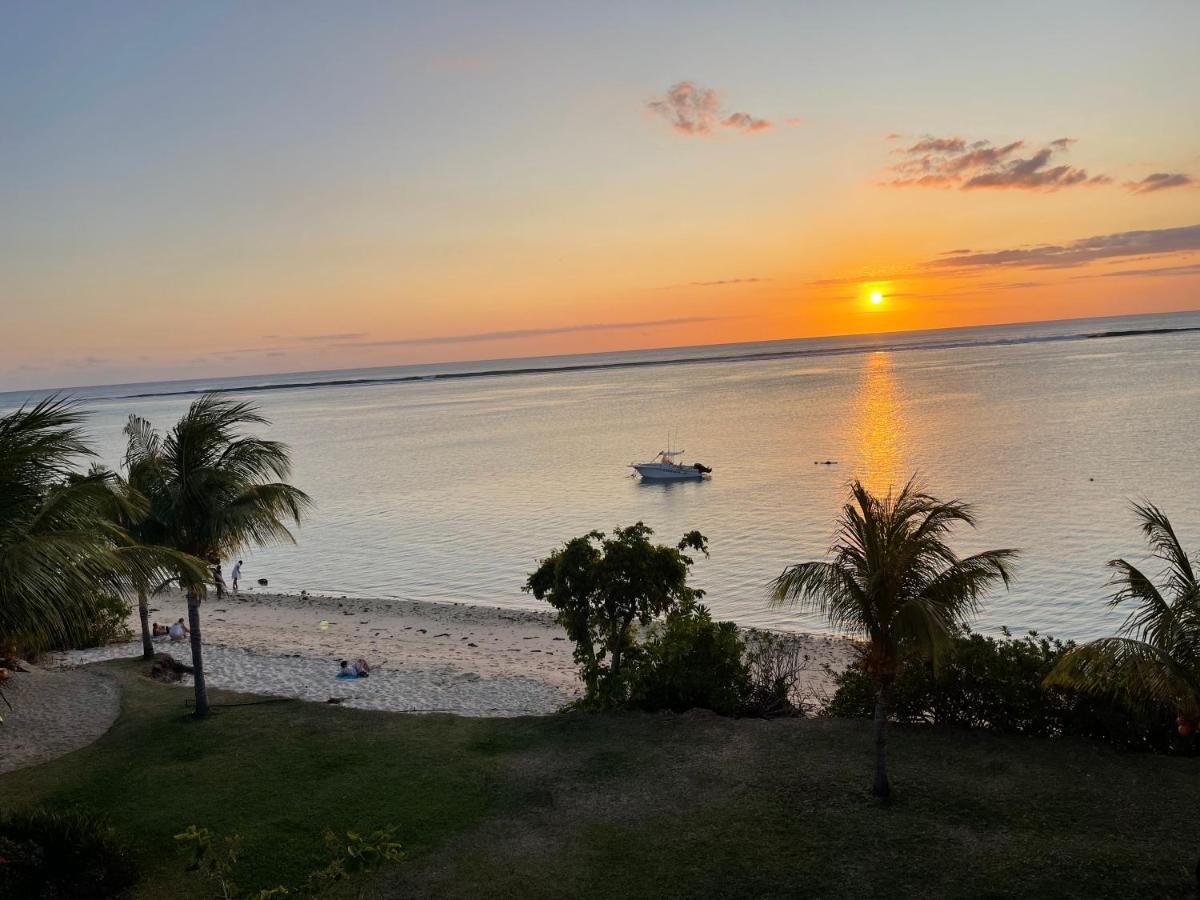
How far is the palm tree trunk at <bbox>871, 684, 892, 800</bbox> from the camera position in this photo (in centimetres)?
991

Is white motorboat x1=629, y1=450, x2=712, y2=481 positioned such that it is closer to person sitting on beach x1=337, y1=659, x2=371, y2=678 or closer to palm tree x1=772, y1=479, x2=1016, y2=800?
person sitting on beach x1=337, y1=659, x2=371, y2=678

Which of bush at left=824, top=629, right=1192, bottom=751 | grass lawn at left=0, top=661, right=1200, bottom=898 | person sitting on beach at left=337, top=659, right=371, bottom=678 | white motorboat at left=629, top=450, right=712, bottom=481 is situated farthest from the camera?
white motorboat at left=629, top=450, right=712, bottom=481

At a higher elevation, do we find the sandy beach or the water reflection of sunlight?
the water reflection of sunlight

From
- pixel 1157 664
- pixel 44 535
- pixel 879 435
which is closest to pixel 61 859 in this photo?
pixel 44 535

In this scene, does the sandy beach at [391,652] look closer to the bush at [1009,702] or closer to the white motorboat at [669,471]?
the bush at [1009,702]

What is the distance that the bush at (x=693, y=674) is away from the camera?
45.5 ft

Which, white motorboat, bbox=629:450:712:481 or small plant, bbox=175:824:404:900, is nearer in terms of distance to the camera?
small plant, bbox=175:824:404:900

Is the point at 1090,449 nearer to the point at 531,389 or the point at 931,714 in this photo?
the point at 931,714

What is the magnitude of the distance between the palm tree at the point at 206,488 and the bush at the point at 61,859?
15.0 ft

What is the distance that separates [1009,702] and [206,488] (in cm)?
1326

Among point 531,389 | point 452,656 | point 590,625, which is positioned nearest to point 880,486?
point 452,656

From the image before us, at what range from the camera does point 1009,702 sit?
11.5 meters

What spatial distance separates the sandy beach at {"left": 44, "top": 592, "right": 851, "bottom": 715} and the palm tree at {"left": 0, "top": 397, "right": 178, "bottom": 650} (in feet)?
29.8

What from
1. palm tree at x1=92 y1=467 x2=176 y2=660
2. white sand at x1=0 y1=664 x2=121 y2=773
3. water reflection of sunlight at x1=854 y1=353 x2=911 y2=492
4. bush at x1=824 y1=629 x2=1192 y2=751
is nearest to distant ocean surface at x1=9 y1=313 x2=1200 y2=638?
water reflection of sunlight at x1=854 y1=353 x2=911 y2=492
